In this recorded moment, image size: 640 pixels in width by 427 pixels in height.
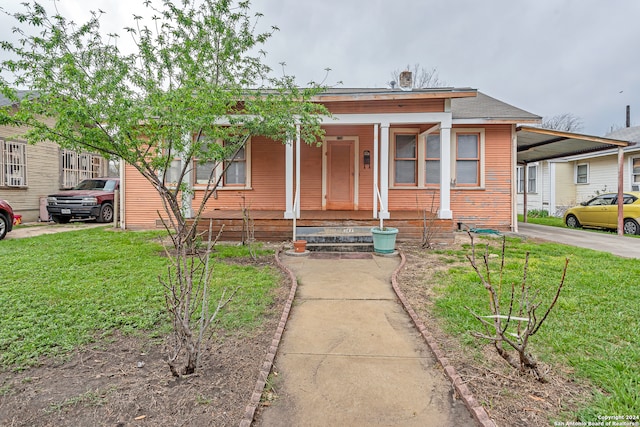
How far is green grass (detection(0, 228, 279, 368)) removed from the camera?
284 cm

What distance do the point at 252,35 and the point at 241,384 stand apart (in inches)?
221

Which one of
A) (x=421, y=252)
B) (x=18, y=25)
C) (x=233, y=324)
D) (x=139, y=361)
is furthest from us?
(x=421, y=252)

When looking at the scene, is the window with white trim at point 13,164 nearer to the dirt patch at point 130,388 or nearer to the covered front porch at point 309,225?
the covered front porch at point 309,225

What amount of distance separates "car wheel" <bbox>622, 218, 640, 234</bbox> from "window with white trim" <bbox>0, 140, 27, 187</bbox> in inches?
804

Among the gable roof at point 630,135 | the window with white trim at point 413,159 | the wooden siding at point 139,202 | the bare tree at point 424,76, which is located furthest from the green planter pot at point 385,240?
the bare tree at point 424,76

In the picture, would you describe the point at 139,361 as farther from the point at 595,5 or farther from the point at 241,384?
the point at 595,5

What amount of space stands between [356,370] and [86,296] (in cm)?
333

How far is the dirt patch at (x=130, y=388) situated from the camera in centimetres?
187

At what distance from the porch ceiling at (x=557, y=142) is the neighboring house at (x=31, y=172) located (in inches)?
636

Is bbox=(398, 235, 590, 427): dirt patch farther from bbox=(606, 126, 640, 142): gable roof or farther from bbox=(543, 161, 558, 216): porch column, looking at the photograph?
A: bbox=(606, 126, 640, 142): gable roof

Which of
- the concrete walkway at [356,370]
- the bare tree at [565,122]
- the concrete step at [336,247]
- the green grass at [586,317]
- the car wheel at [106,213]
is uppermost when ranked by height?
the bare tree at [565,122]

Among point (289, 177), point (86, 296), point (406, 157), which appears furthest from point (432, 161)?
point (86, 296)

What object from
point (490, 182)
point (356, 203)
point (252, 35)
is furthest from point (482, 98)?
point (252, 35)

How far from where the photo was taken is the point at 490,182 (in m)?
9.31
